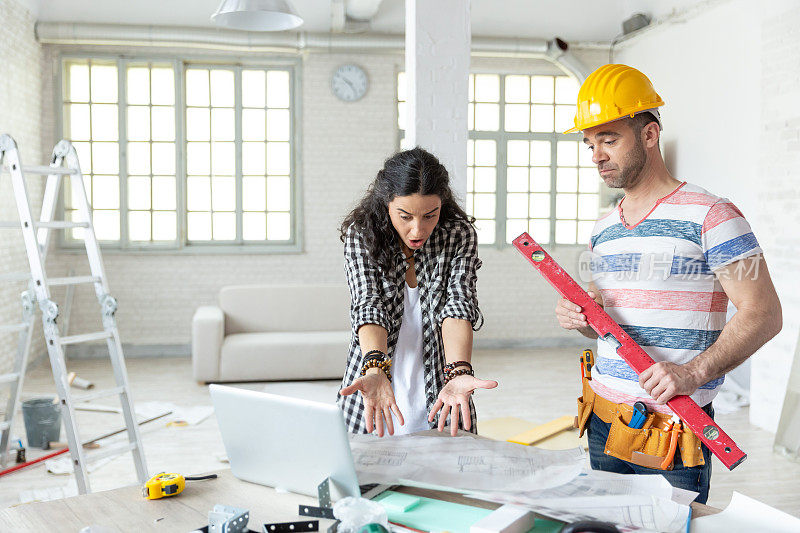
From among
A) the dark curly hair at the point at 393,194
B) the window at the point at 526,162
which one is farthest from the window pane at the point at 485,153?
the dark curly hair at the point at 393,194

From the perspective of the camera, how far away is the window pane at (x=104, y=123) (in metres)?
7.54

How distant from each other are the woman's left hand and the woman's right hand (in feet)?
0.32

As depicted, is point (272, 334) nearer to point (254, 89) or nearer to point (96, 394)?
point (254, 89)

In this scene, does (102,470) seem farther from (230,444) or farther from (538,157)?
(538,157)

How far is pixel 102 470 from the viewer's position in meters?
4.17

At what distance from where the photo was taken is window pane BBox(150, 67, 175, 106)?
25.0ft

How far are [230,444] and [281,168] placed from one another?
660 centimetres

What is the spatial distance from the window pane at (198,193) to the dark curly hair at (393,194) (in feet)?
19.6

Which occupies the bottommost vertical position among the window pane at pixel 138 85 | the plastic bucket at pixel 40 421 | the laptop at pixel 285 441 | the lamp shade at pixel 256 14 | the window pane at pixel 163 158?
the plastic bucket at pixel 40 421

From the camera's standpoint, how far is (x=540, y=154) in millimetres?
8344

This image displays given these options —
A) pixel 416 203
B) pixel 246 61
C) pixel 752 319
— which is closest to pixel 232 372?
pixel 246 61

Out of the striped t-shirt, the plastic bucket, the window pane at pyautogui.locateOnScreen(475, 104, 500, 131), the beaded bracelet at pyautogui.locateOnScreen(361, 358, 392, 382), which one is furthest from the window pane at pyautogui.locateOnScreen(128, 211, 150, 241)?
the striped t-shirt

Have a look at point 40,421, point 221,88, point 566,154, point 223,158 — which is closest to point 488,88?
point 566,154

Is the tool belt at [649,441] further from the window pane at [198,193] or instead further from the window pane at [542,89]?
the window pane at [542,89]
